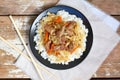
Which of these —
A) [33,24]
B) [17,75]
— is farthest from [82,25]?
[17,75]

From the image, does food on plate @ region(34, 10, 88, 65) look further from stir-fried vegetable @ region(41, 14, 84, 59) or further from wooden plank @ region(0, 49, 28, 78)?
wooden plank @ region(0, 49, 28, 78)

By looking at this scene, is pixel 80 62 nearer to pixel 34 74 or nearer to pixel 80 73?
pixel 80 73

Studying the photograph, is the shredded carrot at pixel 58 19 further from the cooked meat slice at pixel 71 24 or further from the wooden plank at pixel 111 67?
the wooden plank at pixel 111 67

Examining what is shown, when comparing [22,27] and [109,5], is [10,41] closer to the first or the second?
[22,27]

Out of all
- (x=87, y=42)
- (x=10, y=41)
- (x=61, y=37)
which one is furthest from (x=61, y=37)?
(x=10, y=41)

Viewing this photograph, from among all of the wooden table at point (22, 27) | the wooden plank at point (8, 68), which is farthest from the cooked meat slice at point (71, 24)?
the wooden plank at point (8, 68)
